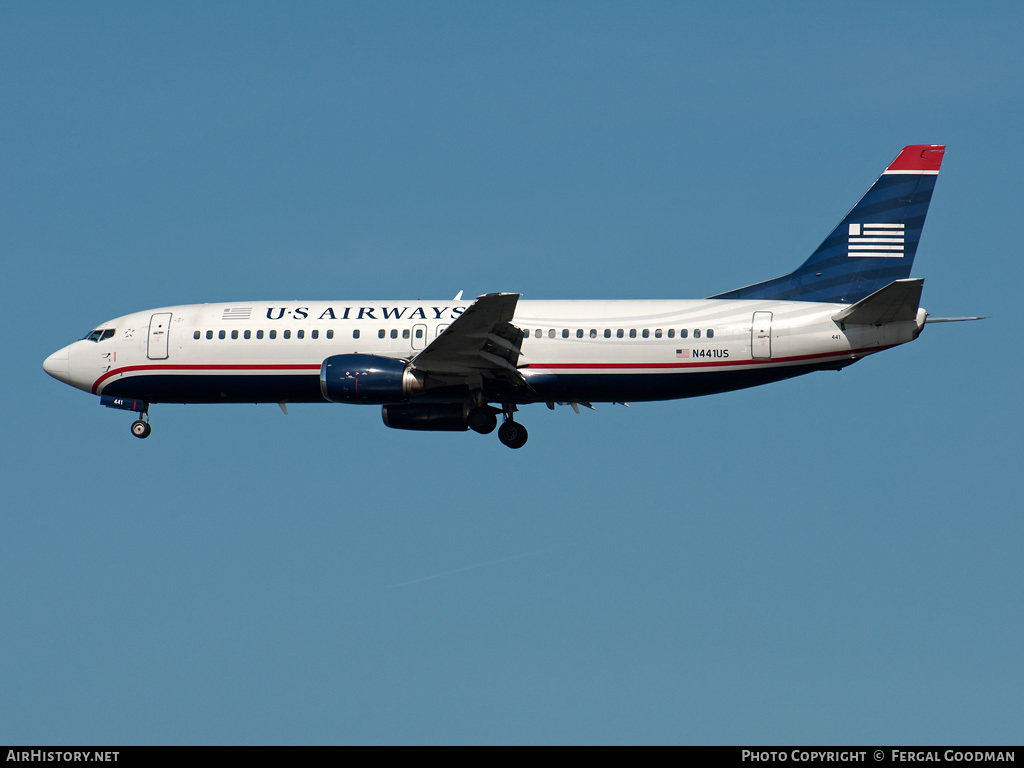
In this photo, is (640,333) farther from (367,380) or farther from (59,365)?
(59,365)

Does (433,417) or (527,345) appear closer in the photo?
(527,345)

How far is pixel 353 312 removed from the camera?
46281 millimetres

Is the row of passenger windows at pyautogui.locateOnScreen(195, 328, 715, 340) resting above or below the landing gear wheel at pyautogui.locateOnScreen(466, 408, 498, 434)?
above

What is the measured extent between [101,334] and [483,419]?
13873 millimetres

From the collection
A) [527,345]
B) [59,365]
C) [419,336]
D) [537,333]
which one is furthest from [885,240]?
[59,365]

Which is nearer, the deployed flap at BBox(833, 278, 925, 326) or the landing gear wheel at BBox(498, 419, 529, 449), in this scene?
the deployed flap at BBox(833, 278, 925, 326)

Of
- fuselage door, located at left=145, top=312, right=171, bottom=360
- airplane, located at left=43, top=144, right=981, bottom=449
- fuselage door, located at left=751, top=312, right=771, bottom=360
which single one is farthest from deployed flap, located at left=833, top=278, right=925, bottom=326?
fuselage door, located at left=145, top=312, right=171, bottom=360

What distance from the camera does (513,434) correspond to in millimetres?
46312

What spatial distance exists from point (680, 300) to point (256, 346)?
13.7 metres

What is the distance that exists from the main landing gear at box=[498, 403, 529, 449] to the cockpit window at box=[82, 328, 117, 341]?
45.3 ft

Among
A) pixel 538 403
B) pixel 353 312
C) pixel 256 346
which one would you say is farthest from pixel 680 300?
pixel 256 346

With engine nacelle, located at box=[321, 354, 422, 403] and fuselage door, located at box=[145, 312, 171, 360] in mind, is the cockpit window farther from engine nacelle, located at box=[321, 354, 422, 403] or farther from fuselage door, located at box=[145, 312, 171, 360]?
engine nacelle, located at box=[321, 354, 422, 403]

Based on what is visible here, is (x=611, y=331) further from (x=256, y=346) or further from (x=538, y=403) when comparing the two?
(x=256, y=346)

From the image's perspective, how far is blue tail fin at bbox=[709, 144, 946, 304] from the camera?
44812 millimetres
